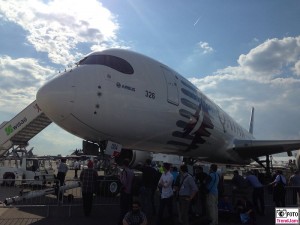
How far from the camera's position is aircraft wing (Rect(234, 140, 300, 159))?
19312 millimetres

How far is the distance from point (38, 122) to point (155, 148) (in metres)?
12.3

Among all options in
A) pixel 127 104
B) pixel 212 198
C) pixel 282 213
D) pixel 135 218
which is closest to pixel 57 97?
pixel 127 104

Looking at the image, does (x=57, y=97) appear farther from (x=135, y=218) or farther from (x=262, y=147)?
(x=262, y=147)

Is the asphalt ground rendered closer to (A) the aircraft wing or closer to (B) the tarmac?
(B) the tarmac

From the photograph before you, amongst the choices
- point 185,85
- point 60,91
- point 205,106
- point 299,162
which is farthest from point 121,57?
point 299,162

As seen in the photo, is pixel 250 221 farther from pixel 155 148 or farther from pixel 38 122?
pixel 38 122

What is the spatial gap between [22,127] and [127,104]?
47.4 ft

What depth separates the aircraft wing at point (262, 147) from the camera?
1931cm

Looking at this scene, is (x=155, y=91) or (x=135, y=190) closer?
(x=135, y=190)

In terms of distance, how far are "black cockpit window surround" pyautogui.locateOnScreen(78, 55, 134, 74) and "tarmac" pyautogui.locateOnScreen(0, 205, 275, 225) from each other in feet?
14.5

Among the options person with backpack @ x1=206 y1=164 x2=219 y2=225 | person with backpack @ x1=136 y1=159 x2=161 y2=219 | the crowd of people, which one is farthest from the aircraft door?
person with backpack @ x1=206 y1=164 x2=219 y2=225

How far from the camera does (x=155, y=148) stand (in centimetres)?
1343

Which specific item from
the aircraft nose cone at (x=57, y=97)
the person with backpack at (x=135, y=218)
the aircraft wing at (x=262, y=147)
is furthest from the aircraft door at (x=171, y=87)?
the aircraft wing at (x=262, y=147)

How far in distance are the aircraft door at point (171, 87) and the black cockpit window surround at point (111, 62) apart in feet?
6.35
